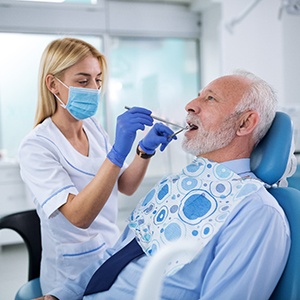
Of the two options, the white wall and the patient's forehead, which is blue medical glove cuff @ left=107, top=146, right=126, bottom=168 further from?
the white wall

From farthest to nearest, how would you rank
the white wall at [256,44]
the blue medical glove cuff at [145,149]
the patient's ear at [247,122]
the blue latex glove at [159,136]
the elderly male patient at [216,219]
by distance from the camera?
the white wall at [256,44] < the blue medical glove cuff at [145,149] < the blue latex glove at [159,136] < the patient's ear at [247,122] < the elderly male patient at [216,219]

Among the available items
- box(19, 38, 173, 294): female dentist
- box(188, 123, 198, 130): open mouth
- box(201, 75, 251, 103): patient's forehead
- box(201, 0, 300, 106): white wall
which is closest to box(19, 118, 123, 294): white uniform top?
box(19, 38, 173, 294): female dentist

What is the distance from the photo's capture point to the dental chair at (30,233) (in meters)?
1.60

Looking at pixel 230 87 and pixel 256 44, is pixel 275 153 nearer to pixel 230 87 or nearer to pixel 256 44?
pixel 230 87

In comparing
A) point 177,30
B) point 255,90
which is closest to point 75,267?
point 255,90

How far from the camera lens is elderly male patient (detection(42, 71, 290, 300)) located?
3.56 ft

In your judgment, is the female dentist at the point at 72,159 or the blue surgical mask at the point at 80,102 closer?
the female dentist at the point at 72,159

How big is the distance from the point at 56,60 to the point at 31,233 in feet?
2.31

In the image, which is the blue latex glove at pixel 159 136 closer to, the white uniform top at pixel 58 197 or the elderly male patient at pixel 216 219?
the elderly male patient at pixel 216 219

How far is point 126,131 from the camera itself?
1.39 m

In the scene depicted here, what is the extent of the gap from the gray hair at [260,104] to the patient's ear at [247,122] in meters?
0.02

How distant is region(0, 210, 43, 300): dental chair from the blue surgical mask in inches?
18.0

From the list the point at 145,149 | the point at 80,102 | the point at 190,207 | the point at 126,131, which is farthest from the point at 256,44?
the point at 190,207

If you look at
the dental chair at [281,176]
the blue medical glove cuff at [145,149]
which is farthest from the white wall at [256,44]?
the dental chair at [281,176]
